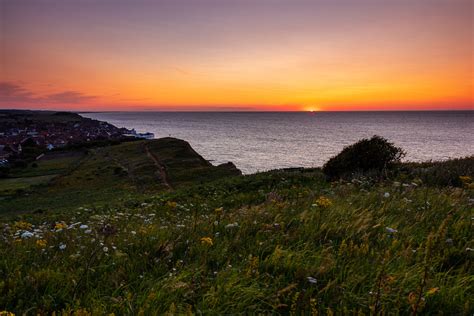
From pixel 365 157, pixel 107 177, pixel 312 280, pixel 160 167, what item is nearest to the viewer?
pixel 312 280

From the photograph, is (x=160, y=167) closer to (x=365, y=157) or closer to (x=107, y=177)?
(x=107, y=177)

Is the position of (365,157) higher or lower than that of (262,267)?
higher

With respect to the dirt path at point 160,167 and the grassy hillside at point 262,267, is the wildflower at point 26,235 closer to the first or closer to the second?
the grassy hillside at point 262,267

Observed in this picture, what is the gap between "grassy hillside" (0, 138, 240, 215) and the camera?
43.1 m

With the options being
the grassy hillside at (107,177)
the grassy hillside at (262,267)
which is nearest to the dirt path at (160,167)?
the grassy hillside at (107,177)

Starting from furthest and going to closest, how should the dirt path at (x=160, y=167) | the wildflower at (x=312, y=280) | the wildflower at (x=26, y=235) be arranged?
the dirt path at (x=160, y=167), the wildflower at (x=26, y=235), the wildflower at (x=312, y=280)

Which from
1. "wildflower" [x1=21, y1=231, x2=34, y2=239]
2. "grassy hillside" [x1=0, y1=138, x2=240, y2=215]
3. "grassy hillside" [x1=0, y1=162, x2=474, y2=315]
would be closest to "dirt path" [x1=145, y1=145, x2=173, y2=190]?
"grassy hillside" [x1=0, y1=138, x2=240, y2=215]

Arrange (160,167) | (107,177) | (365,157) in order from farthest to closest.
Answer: (160,167) < (107,177) < (365,157)

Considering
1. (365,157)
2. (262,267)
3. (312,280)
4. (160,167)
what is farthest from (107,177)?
(312,280)

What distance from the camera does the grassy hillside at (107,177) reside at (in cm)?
4306

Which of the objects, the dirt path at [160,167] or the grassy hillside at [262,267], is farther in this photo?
the dirt path at [160,167]

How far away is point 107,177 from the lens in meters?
60.2

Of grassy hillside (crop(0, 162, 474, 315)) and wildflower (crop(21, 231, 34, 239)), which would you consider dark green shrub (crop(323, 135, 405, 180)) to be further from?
wildflower (crop(21, 231, 34, 239))

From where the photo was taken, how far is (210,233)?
17.9ft
